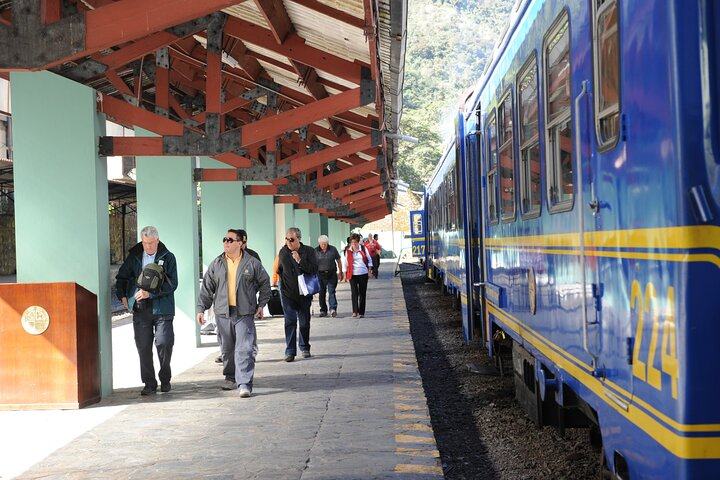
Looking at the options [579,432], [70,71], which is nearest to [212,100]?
[70,71]

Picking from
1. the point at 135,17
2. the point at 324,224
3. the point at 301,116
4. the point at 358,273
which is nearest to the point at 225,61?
the point at 301,116

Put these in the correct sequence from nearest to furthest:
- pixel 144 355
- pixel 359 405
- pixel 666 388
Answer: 1. pixel 666 388
2. pixel 359 405
3. pixel 144 355

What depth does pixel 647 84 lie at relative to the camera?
3.19 meters

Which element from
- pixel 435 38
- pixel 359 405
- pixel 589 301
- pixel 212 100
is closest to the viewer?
pixel 589 301

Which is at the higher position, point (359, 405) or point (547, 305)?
point (547, 305)

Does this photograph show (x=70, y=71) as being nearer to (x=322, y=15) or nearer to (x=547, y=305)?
(x=322, y=15)

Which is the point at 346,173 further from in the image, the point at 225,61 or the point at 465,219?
the point at 465,219

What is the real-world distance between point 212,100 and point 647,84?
8413 mm

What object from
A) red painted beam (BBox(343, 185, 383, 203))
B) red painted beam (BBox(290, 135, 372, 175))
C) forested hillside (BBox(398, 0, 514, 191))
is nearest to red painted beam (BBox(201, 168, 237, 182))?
red painted beam (BBox(290, 135, 372, 175))

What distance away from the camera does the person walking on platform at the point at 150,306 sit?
31.1 ft

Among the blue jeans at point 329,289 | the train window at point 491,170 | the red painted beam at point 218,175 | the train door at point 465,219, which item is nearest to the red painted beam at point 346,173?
the blue jeans at point 329,289

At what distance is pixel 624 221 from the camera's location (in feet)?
11.6

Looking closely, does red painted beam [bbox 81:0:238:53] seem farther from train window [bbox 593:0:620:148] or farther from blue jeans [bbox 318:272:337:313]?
blue jeans [bbox 318:272:337:313]

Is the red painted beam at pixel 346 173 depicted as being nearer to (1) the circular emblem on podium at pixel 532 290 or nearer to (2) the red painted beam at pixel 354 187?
(2) the red painted beam at pixel 354 187
